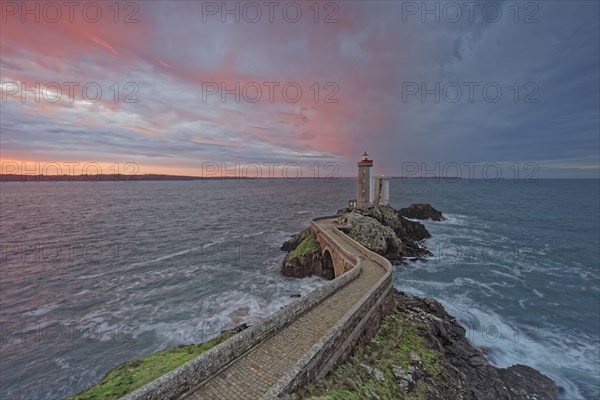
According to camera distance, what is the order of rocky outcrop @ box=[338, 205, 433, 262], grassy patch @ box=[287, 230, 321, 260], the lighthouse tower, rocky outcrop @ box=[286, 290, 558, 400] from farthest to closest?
the lighthouse tower
rocky outcrop @ box=[338, 205, 433, 262]
grassy patch @ box=[287, 230, 321, 260]
rocky outcrop @ box=[286, 290, 558, 400]

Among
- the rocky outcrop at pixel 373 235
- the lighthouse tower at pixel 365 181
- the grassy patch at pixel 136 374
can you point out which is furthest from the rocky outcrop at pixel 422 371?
the lighthouse tower at pixel 365 181

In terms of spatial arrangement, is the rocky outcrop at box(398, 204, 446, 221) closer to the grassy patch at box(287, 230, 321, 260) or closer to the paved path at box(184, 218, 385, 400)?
the grassy patch at box(287, 230, 321, 260)

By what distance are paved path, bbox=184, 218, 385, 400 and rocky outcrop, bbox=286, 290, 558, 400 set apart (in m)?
1.23

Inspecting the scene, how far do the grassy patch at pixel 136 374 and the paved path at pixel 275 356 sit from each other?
12.4 ft

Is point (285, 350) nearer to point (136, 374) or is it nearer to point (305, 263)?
point (136, 374)

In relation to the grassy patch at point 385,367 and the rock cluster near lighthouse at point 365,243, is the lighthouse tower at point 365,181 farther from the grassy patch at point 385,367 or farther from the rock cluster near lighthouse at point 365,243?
the grassy patch at point 385,367

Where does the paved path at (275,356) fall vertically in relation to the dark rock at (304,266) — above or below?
above

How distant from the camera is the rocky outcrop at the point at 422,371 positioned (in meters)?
10.5

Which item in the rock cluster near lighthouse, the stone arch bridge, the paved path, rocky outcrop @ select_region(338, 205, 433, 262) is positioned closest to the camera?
the stone arch bridge

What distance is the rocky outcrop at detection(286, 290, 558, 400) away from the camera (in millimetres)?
10548

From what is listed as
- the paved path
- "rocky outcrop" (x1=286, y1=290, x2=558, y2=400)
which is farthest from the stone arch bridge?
"rocky outcrop" (x1=286, y1=290, x2=558, y2=400)

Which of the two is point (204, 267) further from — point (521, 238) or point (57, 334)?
point (521, 238)

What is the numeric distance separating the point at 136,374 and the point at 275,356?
21.9 ft

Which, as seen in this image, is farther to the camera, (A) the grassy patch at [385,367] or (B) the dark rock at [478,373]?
(B) the dark rock at [478,373]
